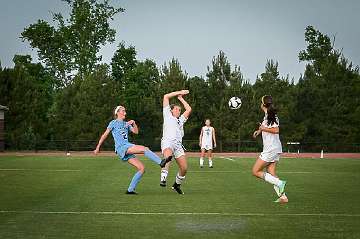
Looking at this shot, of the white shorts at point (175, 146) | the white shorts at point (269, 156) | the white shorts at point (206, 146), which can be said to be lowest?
the white shorts at point (269, 156)

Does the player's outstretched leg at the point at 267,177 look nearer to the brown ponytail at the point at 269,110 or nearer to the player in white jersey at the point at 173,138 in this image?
the brown ponytail at the point at 269,110

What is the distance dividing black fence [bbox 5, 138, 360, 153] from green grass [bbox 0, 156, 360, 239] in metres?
34.6

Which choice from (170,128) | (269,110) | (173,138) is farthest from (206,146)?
(269,110)

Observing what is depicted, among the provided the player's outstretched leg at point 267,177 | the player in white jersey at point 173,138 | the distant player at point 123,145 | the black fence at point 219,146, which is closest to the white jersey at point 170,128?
the player in white jersey at point 173,138

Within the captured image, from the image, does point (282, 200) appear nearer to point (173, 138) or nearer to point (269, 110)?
point (269, 110)

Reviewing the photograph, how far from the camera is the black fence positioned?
54.3m

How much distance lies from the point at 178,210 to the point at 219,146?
44.1m

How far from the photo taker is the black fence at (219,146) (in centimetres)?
5428

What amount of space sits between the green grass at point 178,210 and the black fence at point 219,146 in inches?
1362

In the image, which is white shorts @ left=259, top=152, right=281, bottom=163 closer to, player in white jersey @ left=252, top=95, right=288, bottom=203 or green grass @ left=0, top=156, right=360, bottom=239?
player in white jersey @ left=252, top=95, right=288, bottom=203

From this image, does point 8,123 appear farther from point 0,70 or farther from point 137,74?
point 137,74

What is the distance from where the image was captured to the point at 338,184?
19625 mm

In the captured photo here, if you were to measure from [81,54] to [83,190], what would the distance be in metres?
59.2

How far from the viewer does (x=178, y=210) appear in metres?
12.3
